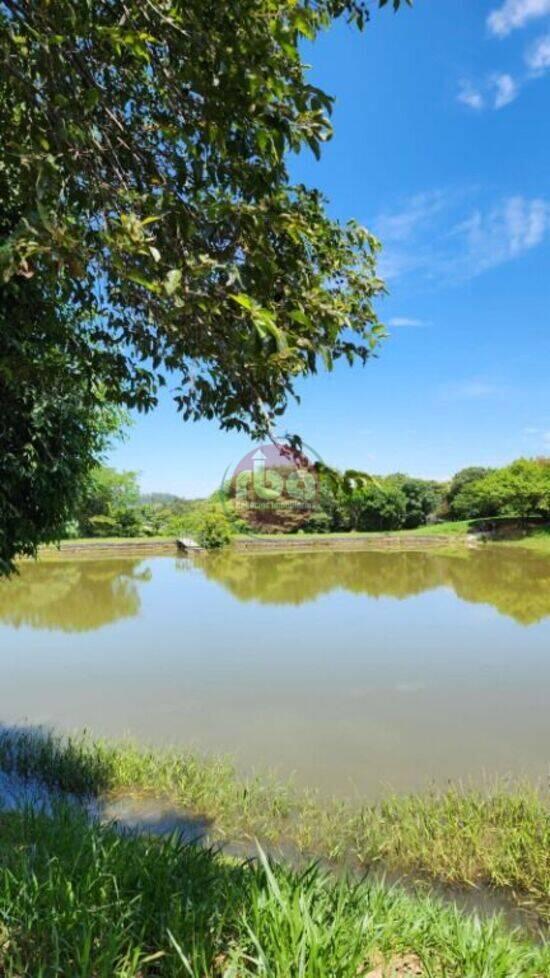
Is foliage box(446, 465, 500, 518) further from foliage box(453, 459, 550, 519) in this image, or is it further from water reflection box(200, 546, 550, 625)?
water reflection box(200, 546, 550, 625)

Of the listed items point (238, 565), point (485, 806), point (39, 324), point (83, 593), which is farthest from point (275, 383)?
point (238, 565)

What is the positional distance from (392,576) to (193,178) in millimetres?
18022

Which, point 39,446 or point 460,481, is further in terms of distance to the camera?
point 460,481

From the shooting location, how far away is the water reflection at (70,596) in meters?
12.0

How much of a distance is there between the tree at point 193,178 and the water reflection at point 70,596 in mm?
8814

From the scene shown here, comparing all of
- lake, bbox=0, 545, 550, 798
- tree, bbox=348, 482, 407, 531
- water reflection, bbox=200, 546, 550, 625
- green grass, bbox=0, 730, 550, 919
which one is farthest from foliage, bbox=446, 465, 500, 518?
green grass, bbox=0, 730, 550, 919

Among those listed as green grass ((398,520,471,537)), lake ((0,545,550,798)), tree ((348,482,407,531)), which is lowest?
lake ((0,545,550,798))

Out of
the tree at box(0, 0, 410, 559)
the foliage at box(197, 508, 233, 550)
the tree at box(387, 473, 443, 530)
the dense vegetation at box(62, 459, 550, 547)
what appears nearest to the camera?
the tree at box(0, 0, 410, 559)

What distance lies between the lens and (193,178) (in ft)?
6.34

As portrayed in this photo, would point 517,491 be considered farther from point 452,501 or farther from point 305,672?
point 305,672

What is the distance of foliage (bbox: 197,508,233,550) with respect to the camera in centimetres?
2705

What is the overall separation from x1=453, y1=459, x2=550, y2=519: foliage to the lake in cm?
1442

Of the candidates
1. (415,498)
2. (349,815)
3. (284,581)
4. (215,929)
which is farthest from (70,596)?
(415,498)

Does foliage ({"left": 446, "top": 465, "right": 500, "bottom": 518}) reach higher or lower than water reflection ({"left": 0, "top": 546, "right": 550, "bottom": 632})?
higher
